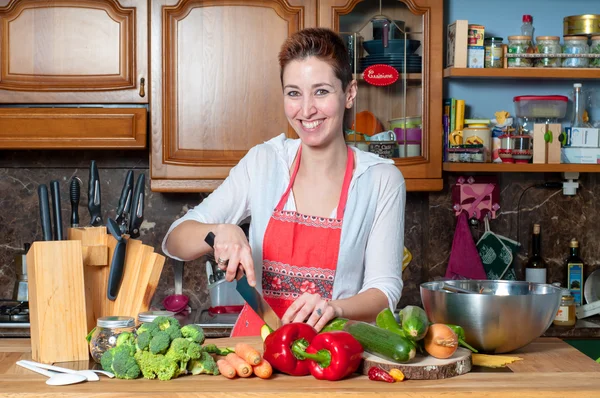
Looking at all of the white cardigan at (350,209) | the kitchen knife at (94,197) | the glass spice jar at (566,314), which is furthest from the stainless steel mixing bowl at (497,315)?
the glass spice jar at (566,314)

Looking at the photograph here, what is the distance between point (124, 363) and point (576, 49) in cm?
237

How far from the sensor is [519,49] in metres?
3.06

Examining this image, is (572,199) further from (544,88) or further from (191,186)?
(191,186)

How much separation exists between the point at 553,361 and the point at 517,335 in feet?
0.27

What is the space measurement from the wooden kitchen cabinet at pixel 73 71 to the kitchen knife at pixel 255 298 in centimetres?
142

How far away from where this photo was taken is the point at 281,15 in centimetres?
297

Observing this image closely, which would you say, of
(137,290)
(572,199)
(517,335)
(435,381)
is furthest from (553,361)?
(572,199)

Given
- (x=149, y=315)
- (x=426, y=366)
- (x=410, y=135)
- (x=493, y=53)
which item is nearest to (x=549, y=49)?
(x=493, y=53)

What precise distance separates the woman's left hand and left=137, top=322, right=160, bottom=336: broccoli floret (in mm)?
270

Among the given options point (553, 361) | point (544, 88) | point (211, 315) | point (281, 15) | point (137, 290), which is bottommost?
point (211, 315)

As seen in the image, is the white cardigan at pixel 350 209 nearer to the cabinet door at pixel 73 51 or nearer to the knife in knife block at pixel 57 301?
the knife in knife block at pixel 57 301

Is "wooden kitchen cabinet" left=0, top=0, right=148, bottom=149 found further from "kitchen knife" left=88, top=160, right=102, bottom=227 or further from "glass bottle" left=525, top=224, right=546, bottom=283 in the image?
"glass bottle" left=525, top=224, right=546, bottom=283

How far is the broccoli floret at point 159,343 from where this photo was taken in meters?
1.35

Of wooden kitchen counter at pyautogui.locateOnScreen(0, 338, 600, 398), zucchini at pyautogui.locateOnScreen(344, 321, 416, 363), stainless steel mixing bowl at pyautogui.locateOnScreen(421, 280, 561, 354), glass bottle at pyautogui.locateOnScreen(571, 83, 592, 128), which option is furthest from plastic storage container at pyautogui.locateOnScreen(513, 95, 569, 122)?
zucchini at pyautogui.locateOnScreen(344, 321, 416, 363)
